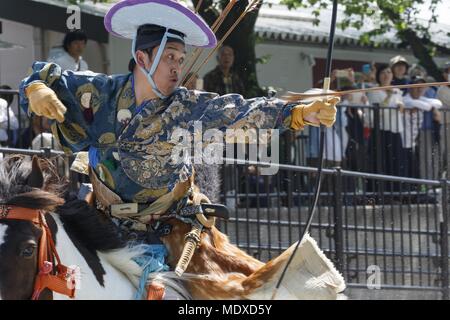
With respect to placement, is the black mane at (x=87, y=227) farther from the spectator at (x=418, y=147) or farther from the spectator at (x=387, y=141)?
the spectator at (x=418, y=147)

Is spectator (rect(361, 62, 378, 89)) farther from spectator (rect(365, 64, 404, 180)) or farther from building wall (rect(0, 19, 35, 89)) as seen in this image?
building wall (rect(0, 19, 35, 89))

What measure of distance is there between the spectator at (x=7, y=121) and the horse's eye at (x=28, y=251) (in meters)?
4.22

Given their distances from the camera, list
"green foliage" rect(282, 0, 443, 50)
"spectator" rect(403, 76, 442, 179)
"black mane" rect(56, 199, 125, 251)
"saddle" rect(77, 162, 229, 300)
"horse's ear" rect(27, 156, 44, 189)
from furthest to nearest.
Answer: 1. "green foliage" rect(282, 0, 443, 50)
2. "spectator" rect(403, 76, 442, 179)
3. "saddle" rect(77, 162, 229, 300)
4. "black mane" rect(56, 199, 125, 251)
5. "horse's ear" rect(27, 156, 44, 189)

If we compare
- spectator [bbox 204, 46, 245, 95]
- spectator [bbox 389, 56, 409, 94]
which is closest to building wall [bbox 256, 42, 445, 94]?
spectator [bbox 389, 56, 409, 94]

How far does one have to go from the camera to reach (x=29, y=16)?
1190cm

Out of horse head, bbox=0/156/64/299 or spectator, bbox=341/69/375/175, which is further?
spectator, bbox=341/69/375/175

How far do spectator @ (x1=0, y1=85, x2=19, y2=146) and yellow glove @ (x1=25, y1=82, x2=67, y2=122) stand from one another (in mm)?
3939

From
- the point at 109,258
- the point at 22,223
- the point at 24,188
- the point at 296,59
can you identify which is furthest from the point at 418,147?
the point at 22,223

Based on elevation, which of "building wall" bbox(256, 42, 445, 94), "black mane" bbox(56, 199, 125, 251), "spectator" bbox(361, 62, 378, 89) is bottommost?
"black mane" bbox(56, 199, 125, 251)

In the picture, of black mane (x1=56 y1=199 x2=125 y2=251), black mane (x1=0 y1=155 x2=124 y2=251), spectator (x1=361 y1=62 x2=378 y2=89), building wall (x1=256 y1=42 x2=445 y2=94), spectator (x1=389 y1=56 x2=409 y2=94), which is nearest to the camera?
black mane (x1=0 y1=155 x2=124 y2=251)

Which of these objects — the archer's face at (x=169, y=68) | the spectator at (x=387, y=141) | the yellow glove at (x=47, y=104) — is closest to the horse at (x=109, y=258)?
the yellow glove at (x=47, y=104)

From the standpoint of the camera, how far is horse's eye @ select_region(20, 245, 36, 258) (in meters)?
4.37

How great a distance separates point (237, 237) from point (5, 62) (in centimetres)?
324

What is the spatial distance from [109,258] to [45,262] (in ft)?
1.58
